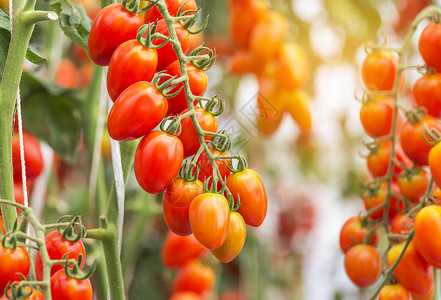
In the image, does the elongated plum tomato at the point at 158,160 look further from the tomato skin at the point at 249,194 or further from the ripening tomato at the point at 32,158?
the ripening tomato at the point at 32,158

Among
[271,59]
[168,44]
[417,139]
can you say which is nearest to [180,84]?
[168,44]

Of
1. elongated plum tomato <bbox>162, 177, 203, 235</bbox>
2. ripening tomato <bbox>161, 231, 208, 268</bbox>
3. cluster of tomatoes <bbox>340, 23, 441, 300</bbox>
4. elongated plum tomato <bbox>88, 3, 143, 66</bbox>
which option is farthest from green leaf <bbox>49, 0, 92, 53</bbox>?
ripening tomato <bbox>161, 231, 208, 268</bbox>

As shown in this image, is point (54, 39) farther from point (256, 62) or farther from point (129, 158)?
point (129, 158)

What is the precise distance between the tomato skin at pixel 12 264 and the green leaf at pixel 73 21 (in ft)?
0.73

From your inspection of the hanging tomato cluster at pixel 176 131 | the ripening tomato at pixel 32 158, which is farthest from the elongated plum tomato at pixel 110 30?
the ripening tomato at pixel 32 158

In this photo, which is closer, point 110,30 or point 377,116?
point 110,30

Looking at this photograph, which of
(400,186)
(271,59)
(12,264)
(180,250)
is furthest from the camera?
(271,59)

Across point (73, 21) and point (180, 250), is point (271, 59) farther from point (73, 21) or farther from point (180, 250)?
point (73, 21)

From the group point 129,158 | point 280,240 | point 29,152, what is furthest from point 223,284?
point 129,158

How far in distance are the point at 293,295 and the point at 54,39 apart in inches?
→ 43.4

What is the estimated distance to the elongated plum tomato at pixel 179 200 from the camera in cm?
47

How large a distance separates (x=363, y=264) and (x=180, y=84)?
0.30 m

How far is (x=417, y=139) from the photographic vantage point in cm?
62

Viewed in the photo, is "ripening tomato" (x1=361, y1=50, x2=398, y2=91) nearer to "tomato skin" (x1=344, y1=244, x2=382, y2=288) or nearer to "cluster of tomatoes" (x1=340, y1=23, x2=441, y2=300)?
"cluster of tomatoes" (x1=340, y1=23, x2=441, y2=300)
